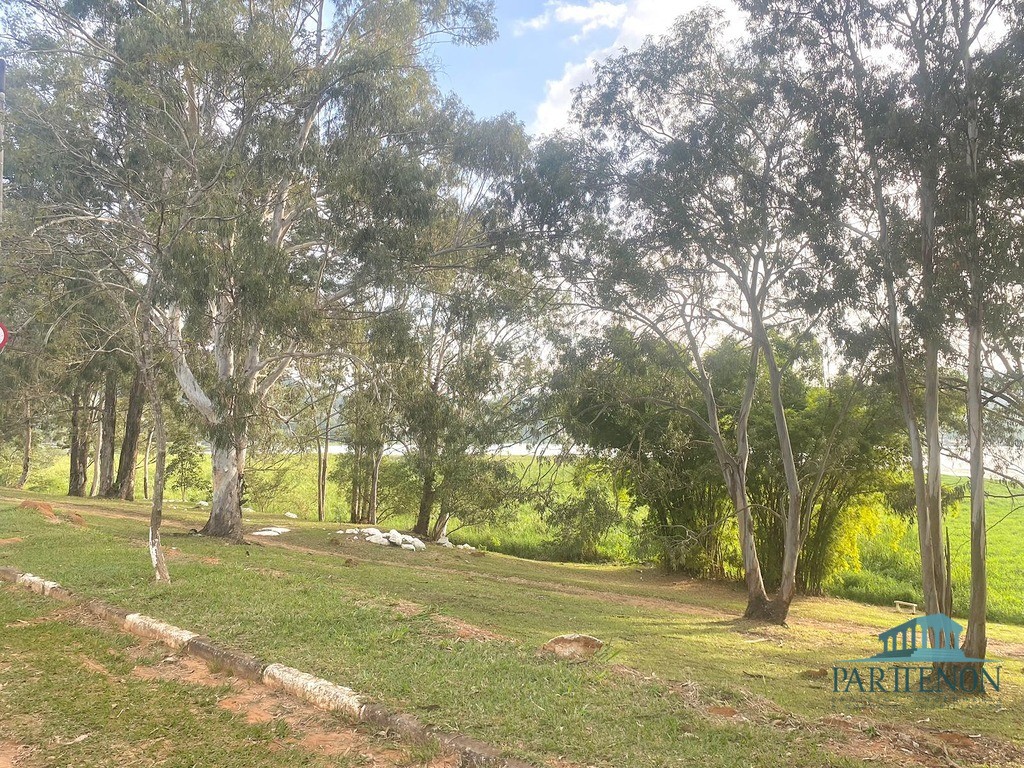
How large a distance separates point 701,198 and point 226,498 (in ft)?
35.6

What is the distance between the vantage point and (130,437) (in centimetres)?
2198

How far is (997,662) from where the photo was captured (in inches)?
370

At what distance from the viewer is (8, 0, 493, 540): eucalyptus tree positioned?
36.7 feet

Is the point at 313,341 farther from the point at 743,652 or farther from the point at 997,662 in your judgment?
the point at 997,662

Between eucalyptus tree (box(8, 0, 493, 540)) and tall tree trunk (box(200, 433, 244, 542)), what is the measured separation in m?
0.03

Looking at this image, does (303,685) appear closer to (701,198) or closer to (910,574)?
(701,198)

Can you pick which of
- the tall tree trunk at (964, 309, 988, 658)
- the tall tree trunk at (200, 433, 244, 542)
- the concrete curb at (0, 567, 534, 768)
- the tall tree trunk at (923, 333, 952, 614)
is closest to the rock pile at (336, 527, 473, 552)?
the tall tree trunk at (200, 433, 244, 542)

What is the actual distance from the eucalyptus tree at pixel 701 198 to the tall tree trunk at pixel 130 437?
14.6 meters

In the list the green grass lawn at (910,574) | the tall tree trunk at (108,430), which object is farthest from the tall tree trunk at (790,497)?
the tall tree trunk at (108,430)

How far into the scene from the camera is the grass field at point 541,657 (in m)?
4.39

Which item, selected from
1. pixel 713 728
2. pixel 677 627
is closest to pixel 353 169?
pixel 677 627

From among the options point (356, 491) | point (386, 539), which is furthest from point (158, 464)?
point (356, 491)

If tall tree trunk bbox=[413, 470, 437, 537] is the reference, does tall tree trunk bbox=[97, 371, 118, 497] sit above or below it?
above

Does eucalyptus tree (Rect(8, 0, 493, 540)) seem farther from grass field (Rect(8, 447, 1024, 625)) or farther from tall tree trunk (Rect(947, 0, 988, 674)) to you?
tall tree trunk (Rect(947, 0, 988, 674))
